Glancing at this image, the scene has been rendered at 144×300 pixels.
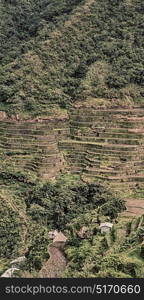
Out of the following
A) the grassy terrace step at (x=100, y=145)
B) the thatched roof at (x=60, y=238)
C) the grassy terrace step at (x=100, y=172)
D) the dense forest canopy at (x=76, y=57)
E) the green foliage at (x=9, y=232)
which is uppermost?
the dense forest canopy at (x=76, y=57)

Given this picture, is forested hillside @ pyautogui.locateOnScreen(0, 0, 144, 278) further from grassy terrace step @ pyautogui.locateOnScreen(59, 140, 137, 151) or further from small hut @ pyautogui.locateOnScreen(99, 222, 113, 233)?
small hut @ pyautogui.locateOnScreen(99, 222, 113, 233)

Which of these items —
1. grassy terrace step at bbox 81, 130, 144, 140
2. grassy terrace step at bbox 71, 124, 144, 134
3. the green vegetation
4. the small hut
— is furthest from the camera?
grassy terrace step at bbox 71, 124, 144, 134

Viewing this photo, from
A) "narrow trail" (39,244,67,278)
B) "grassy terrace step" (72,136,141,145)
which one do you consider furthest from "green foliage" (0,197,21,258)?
"grassy terrace step" (72,136,141,145)

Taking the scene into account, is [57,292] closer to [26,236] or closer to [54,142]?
[26,236]

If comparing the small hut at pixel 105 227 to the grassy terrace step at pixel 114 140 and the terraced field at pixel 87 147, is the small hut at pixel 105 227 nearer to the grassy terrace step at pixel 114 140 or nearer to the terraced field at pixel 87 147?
the terraced field at pixel 87 147

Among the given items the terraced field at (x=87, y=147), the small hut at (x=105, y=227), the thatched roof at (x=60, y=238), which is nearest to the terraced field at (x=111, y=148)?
the terraced field at (x=87, y=147)

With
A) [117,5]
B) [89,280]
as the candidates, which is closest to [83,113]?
[117,5]

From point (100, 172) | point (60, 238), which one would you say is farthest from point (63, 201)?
point (60, 238)
